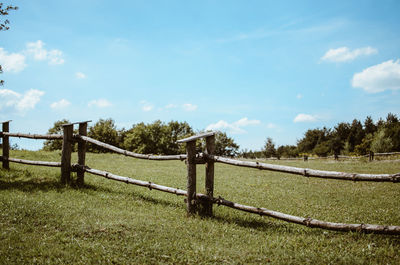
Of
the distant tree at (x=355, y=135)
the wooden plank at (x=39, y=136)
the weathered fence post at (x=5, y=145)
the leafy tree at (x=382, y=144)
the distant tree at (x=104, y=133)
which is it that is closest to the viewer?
the wooden plank at (x=39, y=136)

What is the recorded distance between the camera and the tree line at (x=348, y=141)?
53469mm

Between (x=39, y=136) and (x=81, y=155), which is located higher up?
(x=39, y=136)

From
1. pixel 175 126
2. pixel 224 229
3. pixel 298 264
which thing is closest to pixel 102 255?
pixel 224 229

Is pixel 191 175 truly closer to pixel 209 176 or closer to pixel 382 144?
pixel 209 176

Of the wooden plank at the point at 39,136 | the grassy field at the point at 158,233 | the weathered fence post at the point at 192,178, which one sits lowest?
the grassy field at the point at 158,233

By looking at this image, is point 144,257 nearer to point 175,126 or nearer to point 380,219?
point 380,219

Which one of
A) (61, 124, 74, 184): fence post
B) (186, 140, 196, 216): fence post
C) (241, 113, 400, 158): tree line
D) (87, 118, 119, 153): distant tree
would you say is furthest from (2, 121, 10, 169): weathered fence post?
(241, 113, 400, 158): tree line

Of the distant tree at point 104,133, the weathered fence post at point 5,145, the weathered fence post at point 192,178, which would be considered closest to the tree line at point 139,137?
the distant tree at point 104,133

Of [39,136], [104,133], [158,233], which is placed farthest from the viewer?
[104,133]

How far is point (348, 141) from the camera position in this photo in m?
74.2

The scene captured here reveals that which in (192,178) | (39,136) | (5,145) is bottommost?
(192,178)

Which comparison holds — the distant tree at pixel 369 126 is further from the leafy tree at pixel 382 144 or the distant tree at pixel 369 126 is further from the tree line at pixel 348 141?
the leafy tree at pixel 382 144

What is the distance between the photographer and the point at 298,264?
4.25m

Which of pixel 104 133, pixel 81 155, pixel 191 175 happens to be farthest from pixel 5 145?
pixel 104 133
